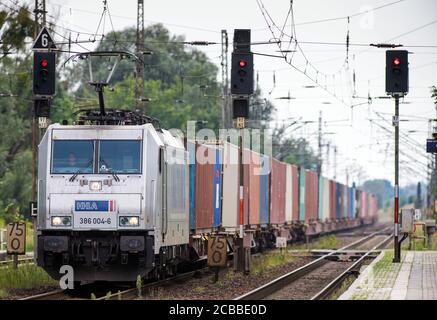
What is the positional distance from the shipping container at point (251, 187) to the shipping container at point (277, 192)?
344 cm

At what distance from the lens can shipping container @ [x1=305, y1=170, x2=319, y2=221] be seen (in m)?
50.0

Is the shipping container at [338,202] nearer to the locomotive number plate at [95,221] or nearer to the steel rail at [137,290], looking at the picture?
the steel rail at [137,290]

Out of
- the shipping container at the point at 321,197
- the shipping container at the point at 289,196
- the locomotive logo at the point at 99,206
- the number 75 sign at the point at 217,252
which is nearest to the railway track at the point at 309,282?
the number 75 sign at the point at 217,252

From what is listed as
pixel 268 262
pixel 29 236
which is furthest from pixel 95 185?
pixel 29 236

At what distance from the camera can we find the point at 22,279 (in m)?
21.5

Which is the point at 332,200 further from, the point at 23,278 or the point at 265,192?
the point at 23,278

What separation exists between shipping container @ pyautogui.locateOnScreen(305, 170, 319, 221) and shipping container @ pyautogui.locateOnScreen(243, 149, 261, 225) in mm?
15518

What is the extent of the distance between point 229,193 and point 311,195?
22.3 m

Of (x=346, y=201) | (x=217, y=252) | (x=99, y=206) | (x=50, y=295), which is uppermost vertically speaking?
(x=346, y=201)

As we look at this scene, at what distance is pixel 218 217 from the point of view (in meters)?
28.1

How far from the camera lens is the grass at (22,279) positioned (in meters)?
20.9

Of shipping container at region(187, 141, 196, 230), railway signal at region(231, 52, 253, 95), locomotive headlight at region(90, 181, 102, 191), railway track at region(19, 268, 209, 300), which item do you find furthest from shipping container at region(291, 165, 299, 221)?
locomotive headlight at region(90, 181, 102, 191)
